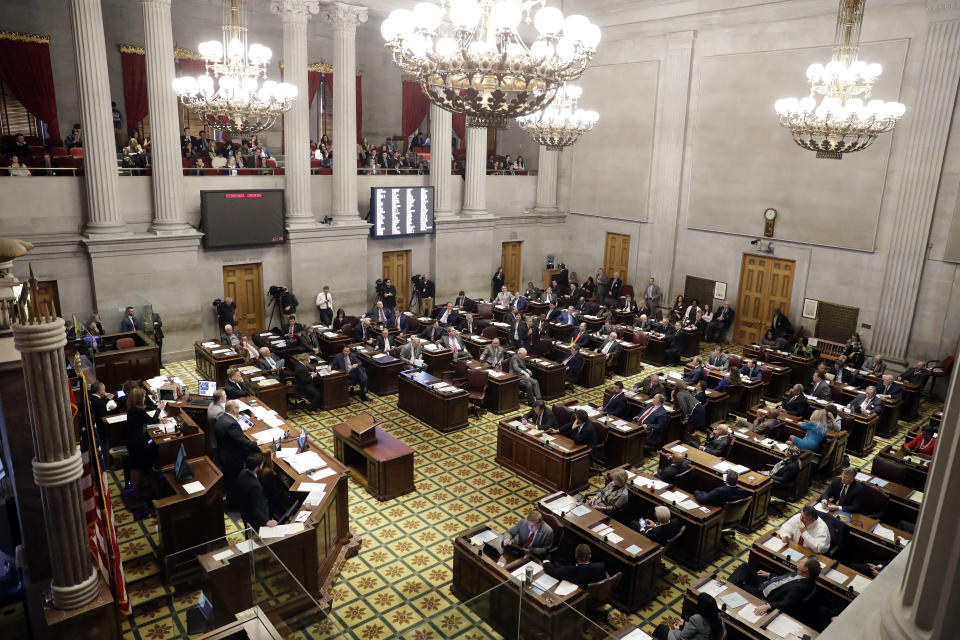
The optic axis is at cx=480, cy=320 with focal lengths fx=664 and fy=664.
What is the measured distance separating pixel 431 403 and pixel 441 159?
8865 mm

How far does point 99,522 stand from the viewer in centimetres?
571

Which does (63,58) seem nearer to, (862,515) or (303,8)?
(303,8)

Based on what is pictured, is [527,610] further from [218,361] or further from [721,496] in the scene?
[218,361]

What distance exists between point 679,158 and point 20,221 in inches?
587

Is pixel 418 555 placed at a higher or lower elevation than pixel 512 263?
lower

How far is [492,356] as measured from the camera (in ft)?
41.4

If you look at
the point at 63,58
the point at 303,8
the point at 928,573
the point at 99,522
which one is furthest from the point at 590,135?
the point at 928,573

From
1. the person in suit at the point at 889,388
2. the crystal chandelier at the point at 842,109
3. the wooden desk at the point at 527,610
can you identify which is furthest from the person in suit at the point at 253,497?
the person in suit at the point at 889,388

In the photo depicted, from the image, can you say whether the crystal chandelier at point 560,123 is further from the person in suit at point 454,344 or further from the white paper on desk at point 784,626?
the white paper on desk at point 784,626

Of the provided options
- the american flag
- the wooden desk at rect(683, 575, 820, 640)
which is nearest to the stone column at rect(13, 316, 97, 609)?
the american flag

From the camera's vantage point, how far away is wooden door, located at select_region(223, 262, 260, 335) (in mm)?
15250

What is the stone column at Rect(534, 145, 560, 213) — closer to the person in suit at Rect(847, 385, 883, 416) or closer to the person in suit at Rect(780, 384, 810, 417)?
the person in suit at Rect(780, 384, 810, 417)

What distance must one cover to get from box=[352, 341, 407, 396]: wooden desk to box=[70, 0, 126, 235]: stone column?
5733 millimetres

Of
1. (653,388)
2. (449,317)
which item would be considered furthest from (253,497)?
(449,317)
